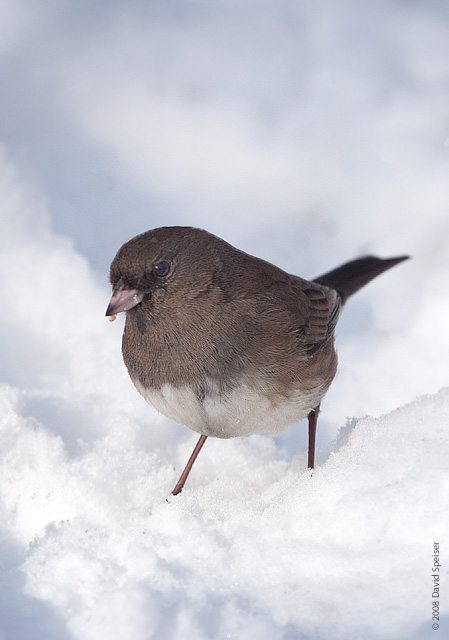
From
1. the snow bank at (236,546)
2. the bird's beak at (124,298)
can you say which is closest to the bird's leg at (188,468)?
the snow bank at (236,546)

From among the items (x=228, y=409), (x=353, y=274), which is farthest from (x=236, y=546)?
(x=353, y=274)

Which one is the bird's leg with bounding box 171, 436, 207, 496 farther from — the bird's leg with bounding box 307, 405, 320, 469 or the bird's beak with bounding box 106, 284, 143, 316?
the bird's beak with bounding box 106, 284, 143, 316

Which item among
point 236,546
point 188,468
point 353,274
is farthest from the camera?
point 353,274

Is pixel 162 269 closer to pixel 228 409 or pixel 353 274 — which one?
pixel 228 409

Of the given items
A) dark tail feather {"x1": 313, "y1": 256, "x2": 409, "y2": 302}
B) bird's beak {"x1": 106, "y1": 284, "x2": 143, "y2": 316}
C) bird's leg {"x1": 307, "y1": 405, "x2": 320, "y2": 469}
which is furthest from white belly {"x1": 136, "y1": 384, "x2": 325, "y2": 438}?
dark tail feather {"x1": 313, "y1": 256, "x2": 409, "y2": 302}

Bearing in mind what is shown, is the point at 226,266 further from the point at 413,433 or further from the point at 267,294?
the point at 413,433

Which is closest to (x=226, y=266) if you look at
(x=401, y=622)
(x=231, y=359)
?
(x=231, y=359)
